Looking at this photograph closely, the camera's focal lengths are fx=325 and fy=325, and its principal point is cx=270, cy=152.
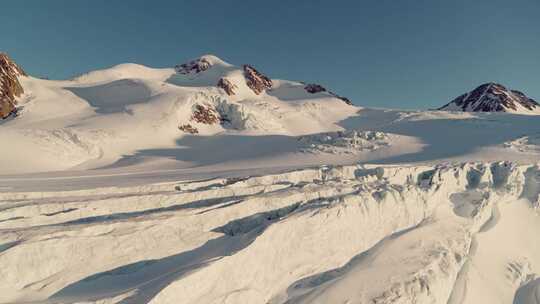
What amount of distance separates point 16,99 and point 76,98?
684 cm

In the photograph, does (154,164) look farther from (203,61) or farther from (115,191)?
(203,61)

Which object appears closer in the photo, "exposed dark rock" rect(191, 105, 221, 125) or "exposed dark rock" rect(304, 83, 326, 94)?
"exposed dark rock" rect(191, 105, 221, 125)

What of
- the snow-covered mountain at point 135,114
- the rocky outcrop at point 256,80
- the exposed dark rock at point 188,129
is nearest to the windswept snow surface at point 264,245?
the snow-covered mountain at point 135,114

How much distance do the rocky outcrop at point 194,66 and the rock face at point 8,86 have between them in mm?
33149

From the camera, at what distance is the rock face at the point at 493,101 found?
208 ft

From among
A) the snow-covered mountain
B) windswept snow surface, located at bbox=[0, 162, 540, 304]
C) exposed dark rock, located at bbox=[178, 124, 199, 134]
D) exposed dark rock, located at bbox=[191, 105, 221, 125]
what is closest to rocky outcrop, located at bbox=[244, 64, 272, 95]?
the snow-covered mountain

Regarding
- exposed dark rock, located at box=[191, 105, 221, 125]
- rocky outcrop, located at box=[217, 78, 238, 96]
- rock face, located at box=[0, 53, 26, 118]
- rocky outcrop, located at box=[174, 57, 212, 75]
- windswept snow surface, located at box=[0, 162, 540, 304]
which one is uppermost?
rocky outcrop, located at box=[174, 57, 212, 75]

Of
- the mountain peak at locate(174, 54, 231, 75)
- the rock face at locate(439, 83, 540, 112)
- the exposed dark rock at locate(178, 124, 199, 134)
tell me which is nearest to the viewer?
the exposed dark rock at locate(178, 124, 199, 134)

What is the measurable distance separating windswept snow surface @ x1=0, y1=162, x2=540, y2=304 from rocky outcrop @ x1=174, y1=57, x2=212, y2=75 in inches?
2438

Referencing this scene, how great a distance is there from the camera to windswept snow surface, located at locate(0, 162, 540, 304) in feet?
24.1

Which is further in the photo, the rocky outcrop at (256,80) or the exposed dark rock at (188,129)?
the rocky outcrop at (256,80)

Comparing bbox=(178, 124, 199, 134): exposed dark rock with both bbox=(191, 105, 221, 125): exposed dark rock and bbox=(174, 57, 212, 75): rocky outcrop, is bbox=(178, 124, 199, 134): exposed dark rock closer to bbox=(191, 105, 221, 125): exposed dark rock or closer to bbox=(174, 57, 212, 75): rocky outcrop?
bbox=(191, 105, 221, 125): exposed dark rock

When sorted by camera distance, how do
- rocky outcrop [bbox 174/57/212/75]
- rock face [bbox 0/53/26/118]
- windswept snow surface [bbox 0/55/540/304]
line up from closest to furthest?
windswept snow surface [bbox 0/55/540/304] → rock face [bbox 0/53/26/118] → rocky outcrop [bbox 174/57/212/75]

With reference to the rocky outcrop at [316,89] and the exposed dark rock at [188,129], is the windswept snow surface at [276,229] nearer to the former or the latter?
the exposed dark rock at [188,129]
